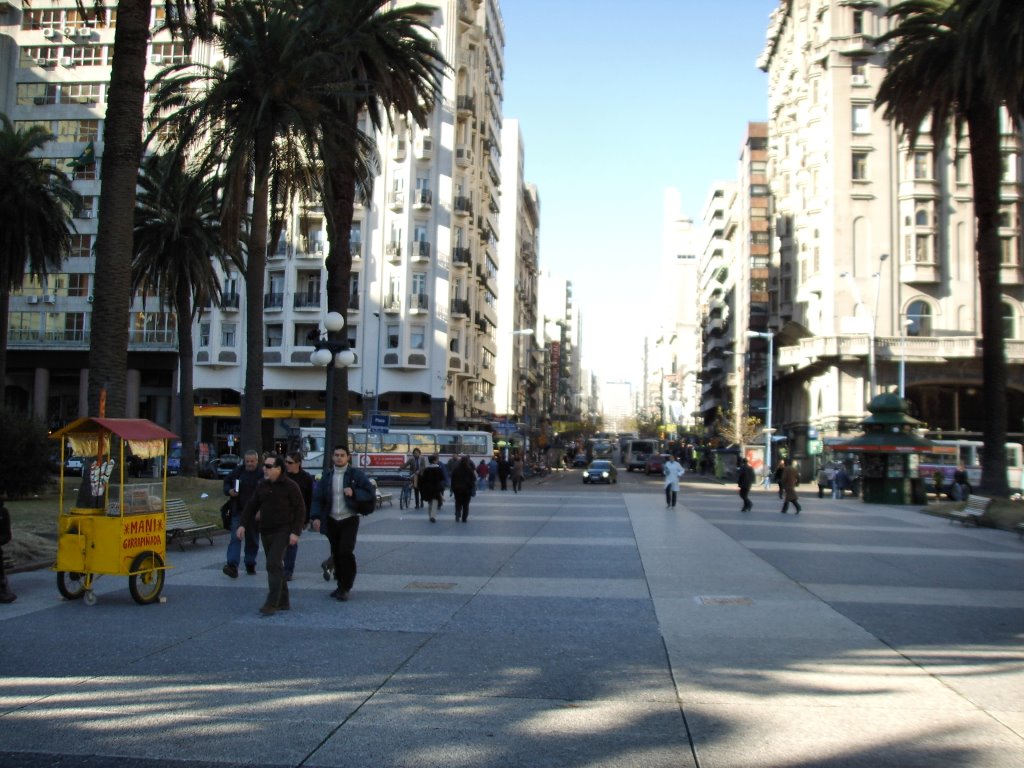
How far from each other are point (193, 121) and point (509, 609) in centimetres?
1786

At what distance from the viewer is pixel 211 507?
2486cm

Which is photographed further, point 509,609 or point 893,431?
point 893,431

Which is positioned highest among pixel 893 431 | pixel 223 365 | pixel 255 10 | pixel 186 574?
pixel 255 10

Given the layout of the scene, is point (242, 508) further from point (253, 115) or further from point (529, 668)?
point (253, 115)

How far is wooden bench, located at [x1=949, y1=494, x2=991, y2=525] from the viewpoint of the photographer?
25875 millimetres

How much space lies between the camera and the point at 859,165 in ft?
209

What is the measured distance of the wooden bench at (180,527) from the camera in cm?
1623

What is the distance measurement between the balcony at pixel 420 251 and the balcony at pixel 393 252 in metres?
0.86

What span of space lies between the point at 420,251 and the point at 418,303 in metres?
3.26

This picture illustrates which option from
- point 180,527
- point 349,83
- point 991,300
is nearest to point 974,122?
point 991,300

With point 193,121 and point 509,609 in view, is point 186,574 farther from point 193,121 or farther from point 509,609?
point 193,121

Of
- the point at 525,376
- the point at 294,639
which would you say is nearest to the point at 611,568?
the point at 294,639

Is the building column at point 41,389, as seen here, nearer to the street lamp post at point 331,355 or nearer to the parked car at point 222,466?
the parked car at point 222,466

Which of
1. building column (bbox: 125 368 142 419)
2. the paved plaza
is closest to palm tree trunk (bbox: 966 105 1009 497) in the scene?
the paved plaza
